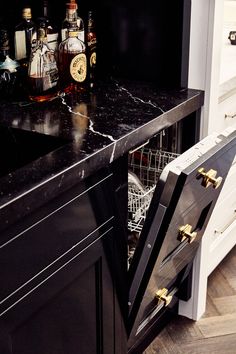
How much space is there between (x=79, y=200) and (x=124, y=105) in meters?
0.45

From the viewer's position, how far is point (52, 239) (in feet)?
3.85

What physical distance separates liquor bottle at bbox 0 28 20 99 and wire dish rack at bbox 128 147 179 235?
1.41ft

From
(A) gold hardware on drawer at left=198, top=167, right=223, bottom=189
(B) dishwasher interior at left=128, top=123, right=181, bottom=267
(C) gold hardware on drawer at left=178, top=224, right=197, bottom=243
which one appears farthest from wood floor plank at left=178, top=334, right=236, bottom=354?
(A) gold hardware on drawer at left=198, top=167, right=223, bottom=189

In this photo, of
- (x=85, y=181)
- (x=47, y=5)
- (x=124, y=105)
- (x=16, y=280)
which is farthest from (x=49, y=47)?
(x=16, y=280)

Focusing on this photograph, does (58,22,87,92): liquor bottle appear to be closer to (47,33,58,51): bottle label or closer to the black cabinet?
(47,33,58,51): bottle label

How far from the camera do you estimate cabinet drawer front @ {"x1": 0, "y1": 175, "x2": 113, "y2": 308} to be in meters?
1.08

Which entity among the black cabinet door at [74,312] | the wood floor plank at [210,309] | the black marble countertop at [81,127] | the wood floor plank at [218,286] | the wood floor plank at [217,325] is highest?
the black marble countertop at [81,127]

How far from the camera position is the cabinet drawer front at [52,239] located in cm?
108

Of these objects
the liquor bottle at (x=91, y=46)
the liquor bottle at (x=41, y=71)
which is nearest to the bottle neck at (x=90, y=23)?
the liquor bottle at (x=91, y=46)

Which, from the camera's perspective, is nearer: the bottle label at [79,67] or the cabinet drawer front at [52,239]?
the cabinet drawer front at [52,239]

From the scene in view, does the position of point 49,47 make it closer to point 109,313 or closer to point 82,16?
point 82,16

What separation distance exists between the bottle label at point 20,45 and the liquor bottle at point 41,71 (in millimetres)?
89

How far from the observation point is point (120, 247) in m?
1.48

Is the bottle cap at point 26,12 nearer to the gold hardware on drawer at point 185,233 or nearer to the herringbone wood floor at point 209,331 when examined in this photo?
the gold hardware on drawer at point 185,233
